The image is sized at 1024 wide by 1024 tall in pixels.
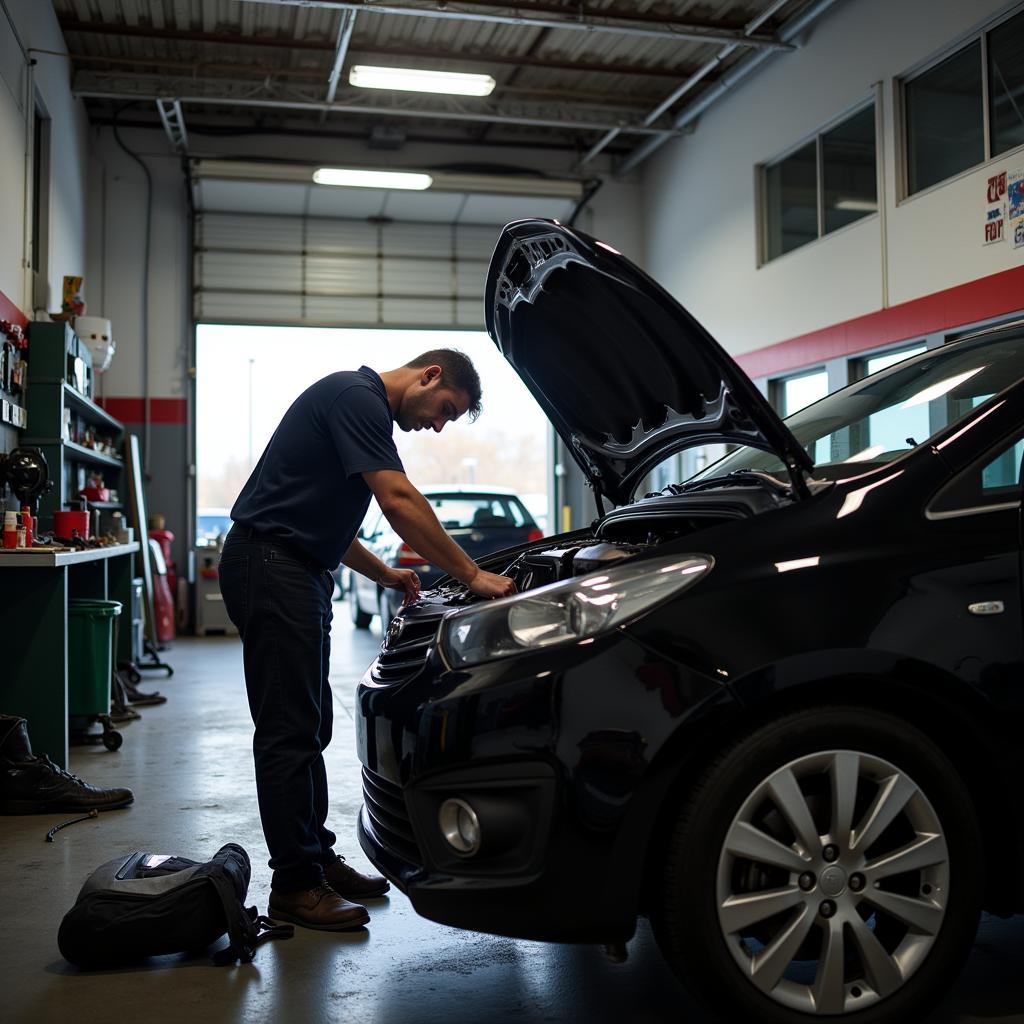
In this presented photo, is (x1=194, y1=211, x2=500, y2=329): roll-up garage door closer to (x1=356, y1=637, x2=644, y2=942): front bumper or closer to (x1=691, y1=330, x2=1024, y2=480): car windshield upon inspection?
(x1=691, y1=330, x2=1024, y2=480): car windshield

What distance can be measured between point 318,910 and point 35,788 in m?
1.78

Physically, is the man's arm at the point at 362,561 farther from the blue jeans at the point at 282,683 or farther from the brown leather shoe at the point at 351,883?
the brown leather shoe at the point at 351,883

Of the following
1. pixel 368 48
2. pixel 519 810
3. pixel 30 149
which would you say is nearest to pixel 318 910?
pixel 519 810

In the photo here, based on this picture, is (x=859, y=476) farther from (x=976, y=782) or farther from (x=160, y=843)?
(x=160, y=843)

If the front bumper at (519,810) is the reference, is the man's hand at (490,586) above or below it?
above

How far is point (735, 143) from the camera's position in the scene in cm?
1041

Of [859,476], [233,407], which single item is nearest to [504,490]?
[233,407]

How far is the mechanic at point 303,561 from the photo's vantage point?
2666mm

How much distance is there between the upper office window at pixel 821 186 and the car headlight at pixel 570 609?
7144 mm

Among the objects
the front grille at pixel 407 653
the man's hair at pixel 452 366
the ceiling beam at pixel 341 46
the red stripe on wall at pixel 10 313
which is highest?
the ceiling beam at pixel 341 46

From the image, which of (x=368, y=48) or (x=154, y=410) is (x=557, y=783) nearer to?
(x=368, y=48)

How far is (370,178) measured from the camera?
10906mm

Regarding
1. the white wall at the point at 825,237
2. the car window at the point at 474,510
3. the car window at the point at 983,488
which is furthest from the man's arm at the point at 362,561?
the car window at the point at 474,510

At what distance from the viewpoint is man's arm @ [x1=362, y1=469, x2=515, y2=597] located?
2439mm
